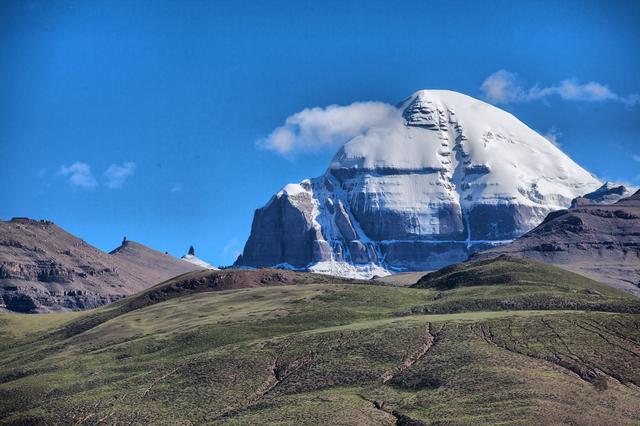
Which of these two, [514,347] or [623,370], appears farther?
[514,347]

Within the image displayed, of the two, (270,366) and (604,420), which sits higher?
(270,366)

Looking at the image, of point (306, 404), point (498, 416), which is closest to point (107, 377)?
point (306, 404)

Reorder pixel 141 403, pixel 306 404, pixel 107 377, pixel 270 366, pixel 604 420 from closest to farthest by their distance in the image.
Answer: pixel 604 420
pixel 306 404
pixel 141 403
pixel 270 366
pixel 107 377

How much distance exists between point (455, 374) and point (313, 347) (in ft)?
117

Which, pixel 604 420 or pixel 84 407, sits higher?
pixel 84 407

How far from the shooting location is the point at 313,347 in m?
186

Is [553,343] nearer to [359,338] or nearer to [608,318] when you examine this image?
[608,318]

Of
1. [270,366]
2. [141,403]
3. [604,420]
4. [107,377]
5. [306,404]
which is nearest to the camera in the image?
[604,420]

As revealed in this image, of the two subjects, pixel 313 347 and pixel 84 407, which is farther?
pixel 313 347

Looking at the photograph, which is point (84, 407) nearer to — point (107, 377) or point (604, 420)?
point (107, 377)

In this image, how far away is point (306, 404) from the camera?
15200 centimetres

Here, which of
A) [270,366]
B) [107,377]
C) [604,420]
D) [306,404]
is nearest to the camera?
[604,420]

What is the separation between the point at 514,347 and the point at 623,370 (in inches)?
806

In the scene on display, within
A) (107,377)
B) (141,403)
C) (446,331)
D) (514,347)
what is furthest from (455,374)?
(107,377)
